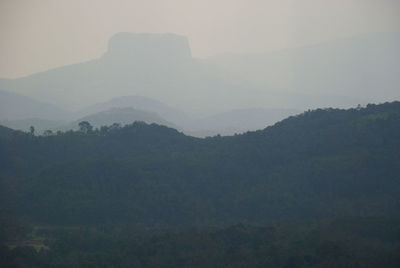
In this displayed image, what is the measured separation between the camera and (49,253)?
44.9 m

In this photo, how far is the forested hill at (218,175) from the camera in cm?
6044

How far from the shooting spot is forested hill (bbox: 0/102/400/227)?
60438mm

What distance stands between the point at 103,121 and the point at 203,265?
120m

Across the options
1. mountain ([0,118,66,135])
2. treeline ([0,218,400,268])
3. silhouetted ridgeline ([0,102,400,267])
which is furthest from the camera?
mountain ([0,118,66,135])

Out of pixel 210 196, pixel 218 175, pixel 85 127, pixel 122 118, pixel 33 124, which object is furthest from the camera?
pixel 33 124

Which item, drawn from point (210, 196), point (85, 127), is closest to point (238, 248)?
point (210, 196)

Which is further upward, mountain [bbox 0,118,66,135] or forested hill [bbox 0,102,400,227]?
mountain [bbox 0,118,66,135]

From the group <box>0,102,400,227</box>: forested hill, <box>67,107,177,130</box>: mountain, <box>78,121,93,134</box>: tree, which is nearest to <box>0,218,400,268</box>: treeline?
<box>0,102,400,227</box>: forested hill

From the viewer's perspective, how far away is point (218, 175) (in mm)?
69000

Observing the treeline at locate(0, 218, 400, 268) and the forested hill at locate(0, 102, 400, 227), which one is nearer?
the treeline at locate(0, 218, 400, 268)

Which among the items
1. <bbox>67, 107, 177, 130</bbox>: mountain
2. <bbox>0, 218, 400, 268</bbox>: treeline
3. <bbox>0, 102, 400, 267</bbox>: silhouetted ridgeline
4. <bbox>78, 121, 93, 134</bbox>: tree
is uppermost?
<bbox>67, 107, 177, 130</bbox>: mountain

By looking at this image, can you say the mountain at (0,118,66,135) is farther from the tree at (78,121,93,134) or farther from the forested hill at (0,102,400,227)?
the forested hill at (0,102,400,227)

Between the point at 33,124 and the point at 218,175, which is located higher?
the point at 33,124

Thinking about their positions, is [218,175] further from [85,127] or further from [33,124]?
[33,124]
